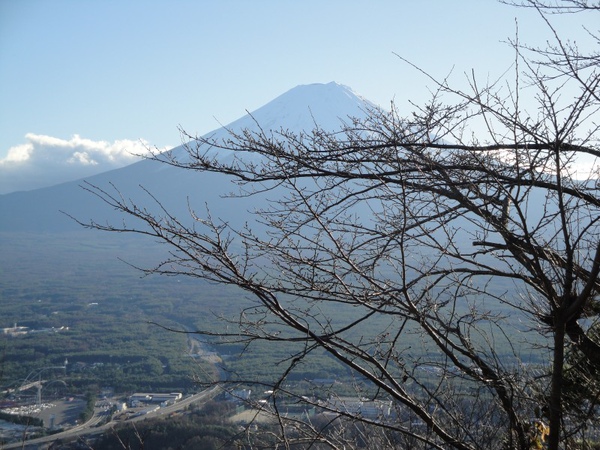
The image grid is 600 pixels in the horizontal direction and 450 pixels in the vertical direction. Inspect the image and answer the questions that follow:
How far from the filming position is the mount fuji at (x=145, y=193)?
51719mm

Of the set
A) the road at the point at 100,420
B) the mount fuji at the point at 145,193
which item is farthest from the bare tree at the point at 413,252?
the mount fuji at the point at 145,193

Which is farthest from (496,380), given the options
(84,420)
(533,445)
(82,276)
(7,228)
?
(7,228)

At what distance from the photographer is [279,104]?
70.4 m

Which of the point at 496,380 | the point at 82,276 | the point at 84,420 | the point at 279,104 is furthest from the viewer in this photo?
the point at 279,104

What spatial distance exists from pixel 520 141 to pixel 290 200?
144 cm

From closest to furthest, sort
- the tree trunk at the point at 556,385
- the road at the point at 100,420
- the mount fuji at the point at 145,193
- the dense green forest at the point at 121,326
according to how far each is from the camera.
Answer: the tree trunk at the point at 556,385
the road at the point at 100,420
the dense green forest at the point at 121,326
the mount fuji at the point at 145,193

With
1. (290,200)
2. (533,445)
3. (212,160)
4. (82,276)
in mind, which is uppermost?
(212,160)

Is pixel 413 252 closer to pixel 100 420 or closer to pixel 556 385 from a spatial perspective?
pixel 556 385

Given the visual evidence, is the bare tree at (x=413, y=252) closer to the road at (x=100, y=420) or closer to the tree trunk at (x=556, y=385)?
the tree trunk at (x=556, y=385)

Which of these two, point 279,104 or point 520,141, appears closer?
point 520,141

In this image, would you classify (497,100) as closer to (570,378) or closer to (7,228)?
(570,378)

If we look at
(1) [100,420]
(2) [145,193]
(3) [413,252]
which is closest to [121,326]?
(2) [145,193]

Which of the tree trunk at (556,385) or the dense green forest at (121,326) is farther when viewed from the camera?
the dense green forest at (121,326)

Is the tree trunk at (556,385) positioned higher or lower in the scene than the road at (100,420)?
higher
